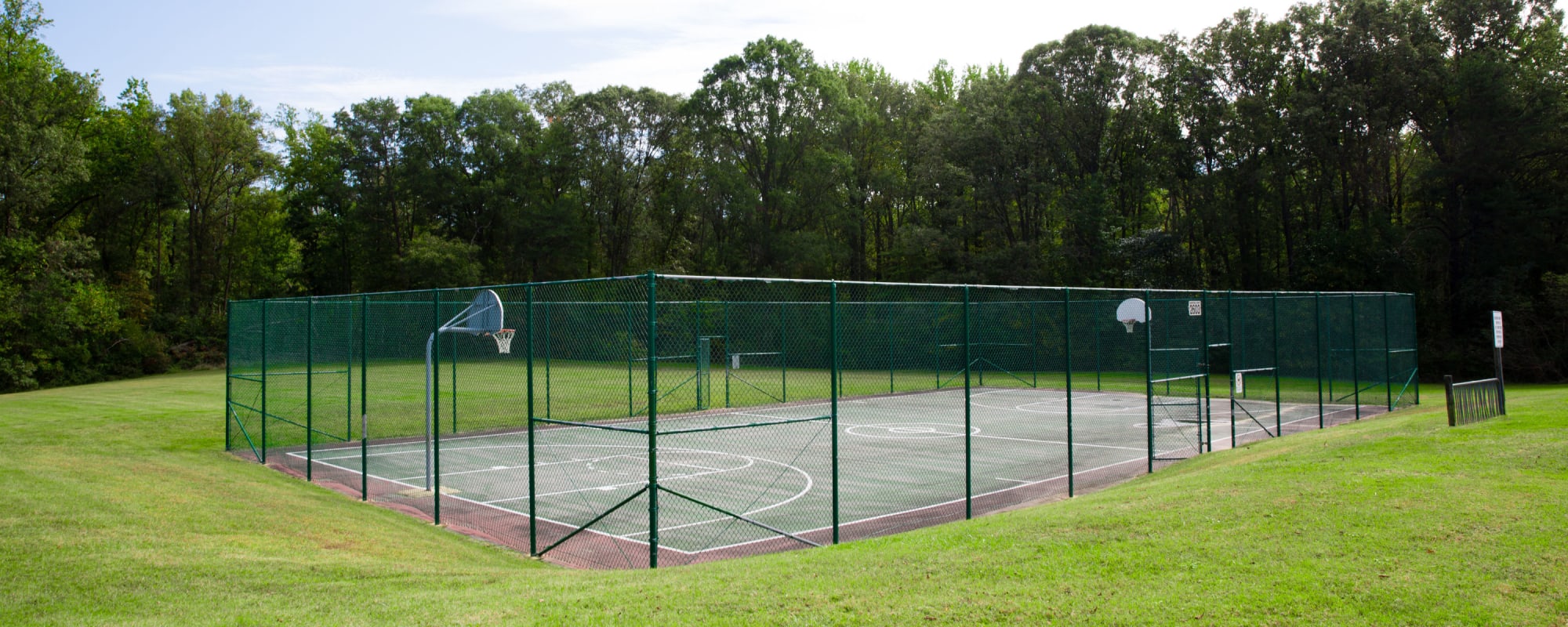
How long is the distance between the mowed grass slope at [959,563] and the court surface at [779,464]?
157 centimetres

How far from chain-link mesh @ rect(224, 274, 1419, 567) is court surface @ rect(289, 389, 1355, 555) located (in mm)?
66

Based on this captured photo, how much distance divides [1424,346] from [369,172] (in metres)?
47.2

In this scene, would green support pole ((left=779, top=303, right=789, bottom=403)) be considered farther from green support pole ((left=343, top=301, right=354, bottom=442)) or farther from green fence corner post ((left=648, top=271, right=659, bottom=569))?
green fence corner post ((left=648, top=271, right=659, bottom=569))

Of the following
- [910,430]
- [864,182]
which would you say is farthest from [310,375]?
[864,182]

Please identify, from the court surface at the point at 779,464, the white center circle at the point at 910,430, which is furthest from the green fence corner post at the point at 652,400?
the white center circle at the point at 910,430

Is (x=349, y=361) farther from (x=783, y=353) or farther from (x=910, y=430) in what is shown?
(x=783, y=353)

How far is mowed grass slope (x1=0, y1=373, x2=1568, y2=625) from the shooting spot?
16.2 ft

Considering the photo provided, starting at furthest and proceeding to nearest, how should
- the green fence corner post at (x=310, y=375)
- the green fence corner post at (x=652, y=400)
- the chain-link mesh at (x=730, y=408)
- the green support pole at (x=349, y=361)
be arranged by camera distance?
1. the green support pole at (x=349, y=361)
2. the green fence corner post at (x=310, y=375)
3. the chain-link mesh at (x=730, y=408)
4. the green fence corner post at (x=652, y=400)

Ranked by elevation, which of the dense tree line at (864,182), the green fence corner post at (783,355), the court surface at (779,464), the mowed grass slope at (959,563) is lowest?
the court surface at (779,464)

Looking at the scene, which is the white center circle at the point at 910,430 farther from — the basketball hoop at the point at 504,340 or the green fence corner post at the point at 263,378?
the green fence corner post at the point at 263,378

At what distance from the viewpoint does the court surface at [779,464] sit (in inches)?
386

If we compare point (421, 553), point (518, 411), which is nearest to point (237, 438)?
point (518, 411)

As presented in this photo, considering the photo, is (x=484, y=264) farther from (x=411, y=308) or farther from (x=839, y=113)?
(x=411, y=308)

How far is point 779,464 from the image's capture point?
13.6 m
